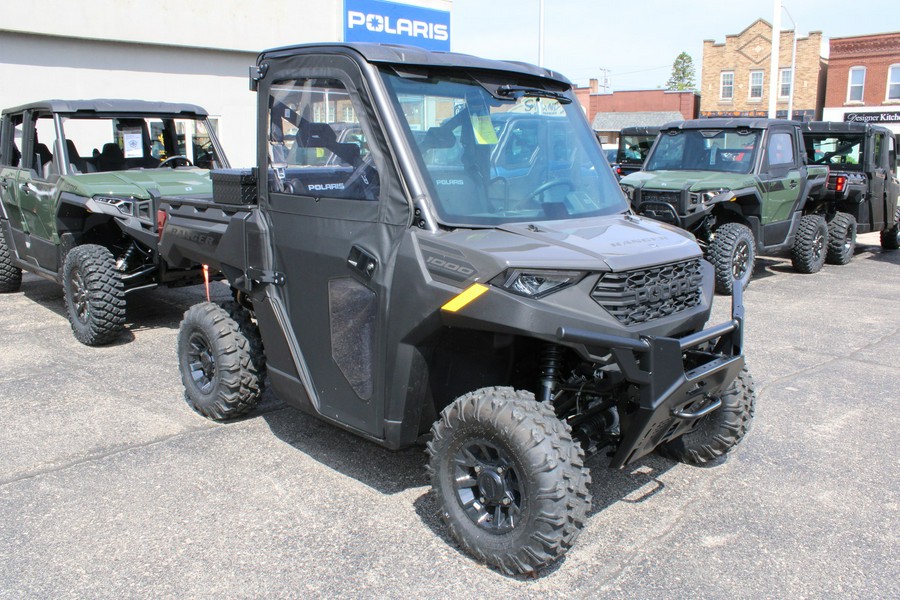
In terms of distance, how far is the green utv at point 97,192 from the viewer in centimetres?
679

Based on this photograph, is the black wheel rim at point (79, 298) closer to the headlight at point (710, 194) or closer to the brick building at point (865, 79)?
the headlight at point (710, 194)

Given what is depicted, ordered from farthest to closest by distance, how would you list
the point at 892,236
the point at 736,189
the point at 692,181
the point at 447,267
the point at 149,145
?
the point at 892,236 < the point at 692,181 < the point at 736,189 < the point at 149,145 < the point at 447,267

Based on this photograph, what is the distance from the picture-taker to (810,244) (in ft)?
36.3

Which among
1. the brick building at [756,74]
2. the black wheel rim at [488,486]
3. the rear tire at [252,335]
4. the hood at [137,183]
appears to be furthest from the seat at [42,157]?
the brick building at [756,74]

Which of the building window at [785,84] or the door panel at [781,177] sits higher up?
the building window at [785,84]

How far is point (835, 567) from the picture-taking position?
344 centimetres

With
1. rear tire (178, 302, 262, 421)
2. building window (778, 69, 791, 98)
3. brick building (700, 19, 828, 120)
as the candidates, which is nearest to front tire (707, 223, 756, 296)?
rear tire (178, 302, 262, 421)

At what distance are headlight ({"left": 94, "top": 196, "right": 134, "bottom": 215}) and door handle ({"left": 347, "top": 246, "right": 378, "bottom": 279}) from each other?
12.8 feet

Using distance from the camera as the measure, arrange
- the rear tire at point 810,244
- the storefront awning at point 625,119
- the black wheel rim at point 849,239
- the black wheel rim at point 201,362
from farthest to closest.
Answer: the storefront awning at point 625,119 < the black wheel rim at point 849,239 < the rear tire at point 810,244 < the black wheel rim at point 201,362

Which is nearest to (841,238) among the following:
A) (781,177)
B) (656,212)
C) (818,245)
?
(818,245)

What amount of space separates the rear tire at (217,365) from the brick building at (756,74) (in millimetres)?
45626

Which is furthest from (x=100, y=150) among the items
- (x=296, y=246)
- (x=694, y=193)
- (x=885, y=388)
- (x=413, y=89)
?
(x=885, y=388)

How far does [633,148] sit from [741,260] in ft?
26.2

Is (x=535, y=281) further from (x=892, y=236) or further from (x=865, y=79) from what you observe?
(x=865, y=79)
